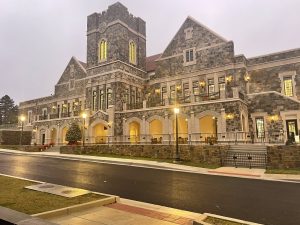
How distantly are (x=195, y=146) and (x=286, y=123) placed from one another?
11135mm

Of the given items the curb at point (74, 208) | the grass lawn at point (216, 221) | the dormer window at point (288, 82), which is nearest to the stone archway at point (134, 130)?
the dormer window at point (288, 82)

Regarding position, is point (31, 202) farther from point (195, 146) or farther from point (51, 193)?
point (195, 146)

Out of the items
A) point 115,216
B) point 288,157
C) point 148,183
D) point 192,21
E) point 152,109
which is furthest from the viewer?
point 192,21

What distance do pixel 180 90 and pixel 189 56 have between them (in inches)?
180

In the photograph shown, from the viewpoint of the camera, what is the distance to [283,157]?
17547mm

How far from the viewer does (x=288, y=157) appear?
57.1ft

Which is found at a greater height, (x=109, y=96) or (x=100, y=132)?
A: (x=109, y=96)

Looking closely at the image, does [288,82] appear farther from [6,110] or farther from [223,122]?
[6,110]

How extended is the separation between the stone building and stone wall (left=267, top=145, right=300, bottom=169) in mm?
5328

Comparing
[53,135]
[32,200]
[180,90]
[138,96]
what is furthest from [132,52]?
[32,200]

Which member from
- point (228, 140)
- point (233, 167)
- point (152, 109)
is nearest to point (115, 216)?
point (233, 167)

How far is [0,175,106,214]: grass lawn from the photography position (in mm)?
6775

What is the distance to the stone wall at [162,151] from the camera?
19923mm

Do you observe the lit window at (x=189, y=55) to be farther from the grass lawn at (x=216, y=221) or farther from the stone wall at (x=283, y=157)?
the grass lawn at (x=216, y=221)
